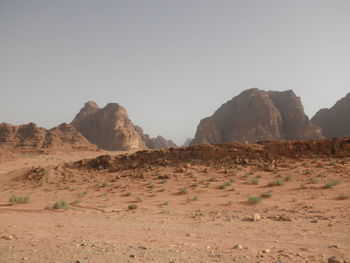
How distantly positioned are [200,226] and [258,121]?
5310cm

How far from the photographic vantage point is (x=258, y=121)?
5541 cm

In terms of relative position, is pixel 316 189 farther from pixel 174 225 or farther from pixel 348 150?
pixel 348 150

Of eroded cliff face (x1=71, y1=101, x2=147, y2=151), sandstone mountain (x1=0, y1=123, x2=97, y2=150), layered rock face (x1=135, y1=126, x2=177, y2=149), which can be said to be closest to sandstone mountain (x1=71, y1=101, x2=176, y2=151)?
eroded cliff face (x1=71, y1=101, x2=147, y2=151)

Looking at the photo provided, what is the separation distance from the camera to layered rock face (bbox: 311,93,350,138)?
54.4 metres

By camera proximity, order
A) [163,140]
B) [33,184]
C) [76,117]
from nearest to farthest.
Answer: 1. [33,184]
2. [76,117]
3. [163,140]

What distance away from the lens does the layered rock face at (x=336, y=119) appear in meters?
54.4

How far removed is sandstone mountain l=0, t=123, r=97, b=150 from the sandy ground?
40157mm

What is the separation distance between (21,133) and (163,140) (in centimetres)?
5008

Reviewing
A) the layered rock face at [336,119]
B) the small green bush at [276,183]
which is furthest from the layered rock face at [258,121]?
the small green bush at [276,183]

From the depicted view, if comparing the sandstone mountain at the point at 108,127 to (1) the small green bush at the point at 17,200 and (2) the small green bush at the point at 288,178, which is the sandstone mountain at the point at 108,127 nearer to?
(1) the small green bush at the point at 17,200

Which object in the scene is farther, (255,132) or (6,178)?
(255,132)

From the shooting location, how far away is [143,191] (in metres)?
12.7

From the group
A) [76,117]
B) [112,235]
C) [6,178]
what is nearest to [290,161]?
[112,235]

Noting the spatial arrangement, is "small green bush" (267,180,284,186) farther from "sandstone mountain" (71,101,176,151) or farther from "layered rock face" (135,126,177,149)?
"layered rock face" (135,126,177,149)
